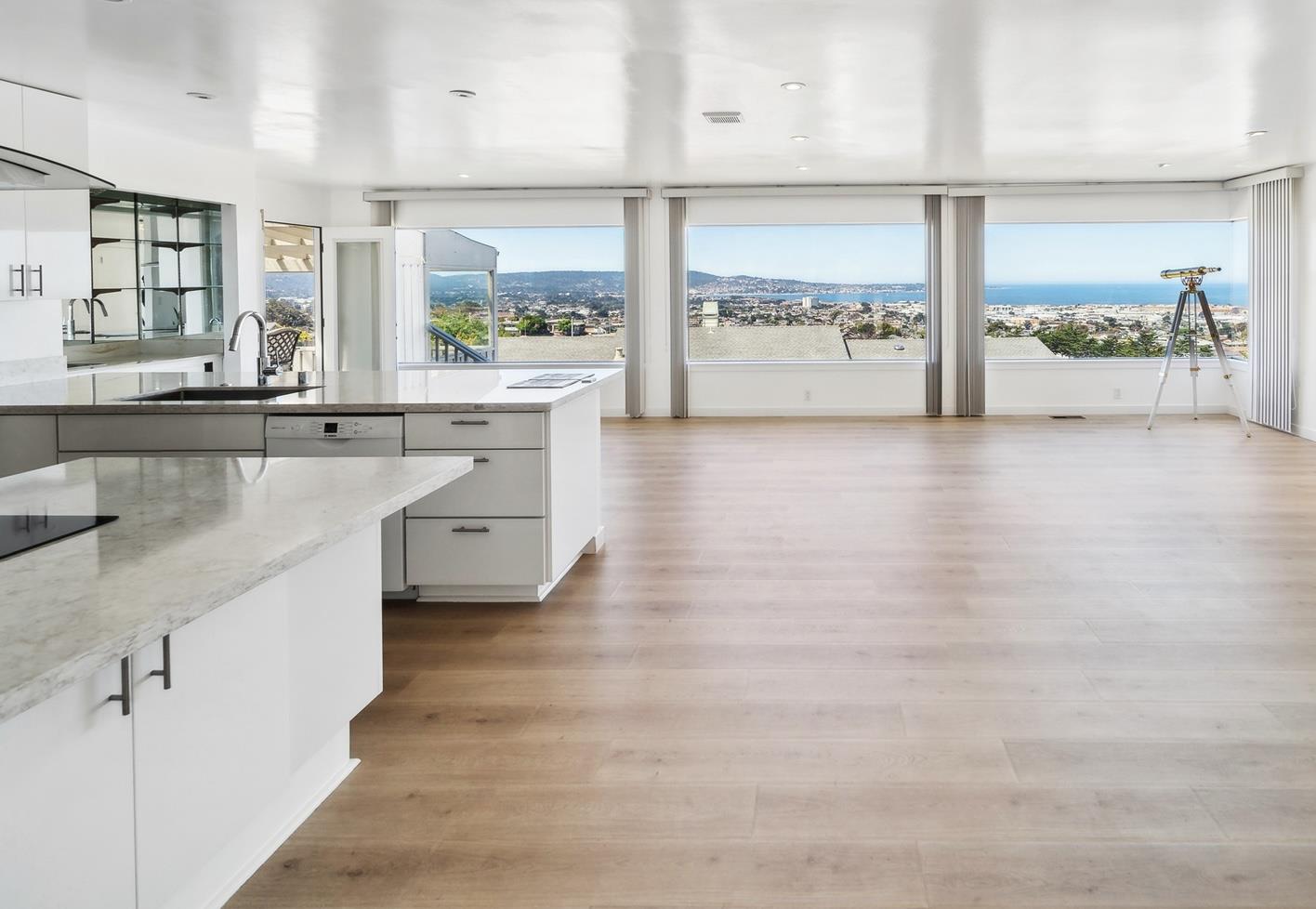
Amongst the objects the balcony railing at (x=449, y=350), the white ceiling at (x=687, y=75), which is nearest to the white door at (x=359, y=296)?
the balcony railing at (x=449, y=350)

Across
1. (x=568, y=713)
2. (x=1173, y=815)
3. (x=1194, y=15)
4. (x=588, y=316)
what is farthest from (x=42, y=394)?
(x=588, y=316)

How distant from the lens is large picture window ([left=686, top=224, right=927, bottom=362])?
11.3 metres

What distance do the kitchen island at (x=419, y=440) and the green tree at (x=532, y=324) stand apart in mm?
7230

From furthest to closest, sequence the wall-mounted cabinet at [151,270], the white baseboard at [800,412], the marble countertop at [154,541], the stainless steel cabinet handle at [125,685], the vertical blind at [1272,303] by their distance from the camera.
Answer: the white baseboard at [800,412], the vertical blind at [1272,303], the wall-mounted cabinet at [151,270], the stainless steel cabinet handle at [125,685], the marble countertop at [154,541]

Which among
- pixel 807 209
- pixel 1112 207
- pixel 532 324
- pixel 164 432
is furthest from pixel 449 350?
pixel 164 432

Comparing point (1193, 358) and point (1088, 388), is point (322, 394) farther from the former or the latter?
point (1088, 388)

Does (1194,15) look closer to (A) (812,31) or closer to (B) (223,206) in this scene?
(A) (812,31)

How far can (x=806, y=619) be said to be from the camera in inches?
155

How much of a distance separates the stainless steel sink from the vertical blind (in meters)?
8.45

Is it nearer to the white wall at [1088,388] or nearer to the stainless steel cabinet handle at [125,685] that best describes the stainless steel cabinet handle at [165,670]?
the stainless steel cabinet handle at [125,685]

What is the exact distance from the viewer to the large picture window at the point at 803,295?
11.3m

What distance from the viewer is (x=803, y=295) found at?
1146 centimetres

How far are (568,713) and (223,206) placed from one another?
6477 millimetres

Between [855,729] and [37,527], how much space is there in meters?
1.96
